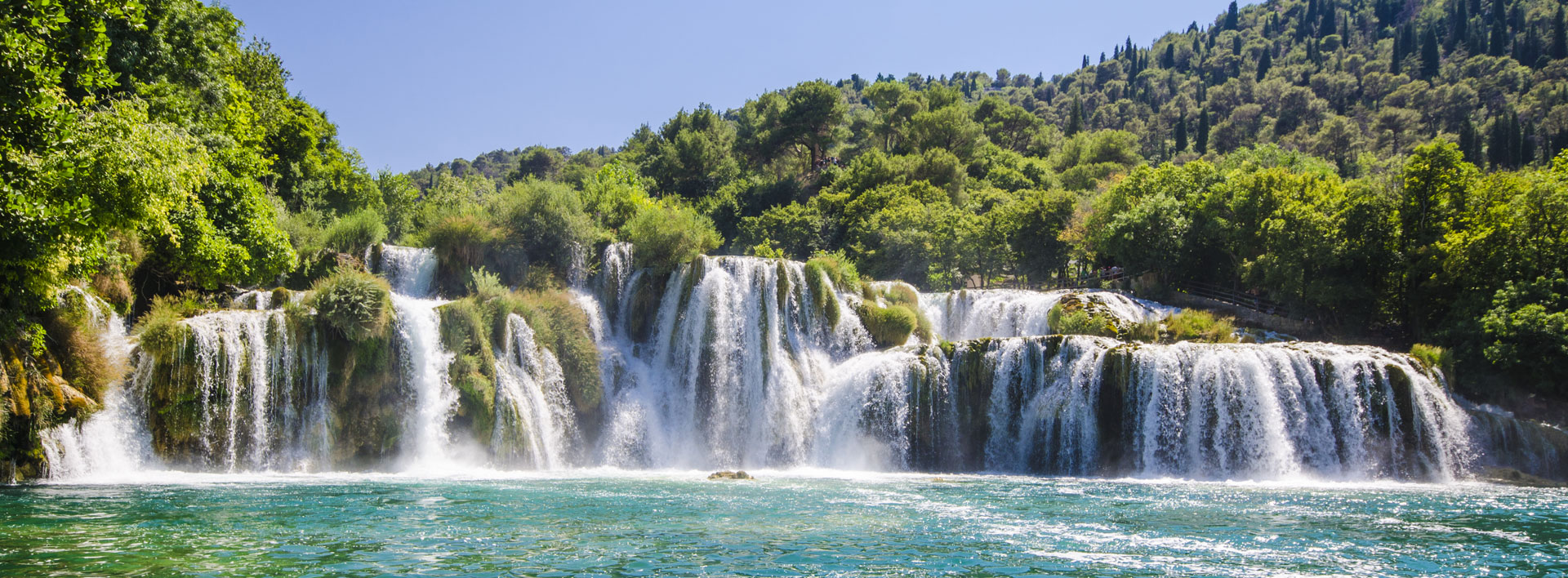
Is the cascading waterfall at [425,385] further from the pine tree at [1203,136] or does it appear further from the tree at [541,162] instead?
the pine tree at [1203,136]

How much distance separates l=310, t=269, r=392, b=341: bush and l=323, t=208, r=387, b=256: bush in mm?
6828

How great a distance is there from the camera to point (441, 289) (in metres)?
30.8

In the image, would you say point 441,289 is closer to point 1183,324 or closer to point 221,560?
point 221,560

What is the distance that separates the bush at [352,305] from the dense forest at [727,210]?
13 centimetres

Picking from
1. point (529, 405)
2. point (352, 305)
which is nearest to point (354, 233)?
point (352, 305)

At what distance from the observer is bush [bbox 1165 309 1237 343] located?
1152 inches

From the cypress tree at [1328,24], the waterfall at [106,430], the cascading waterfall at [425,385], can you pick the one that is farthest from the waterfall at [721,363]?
the cypress tree at [1328,24]

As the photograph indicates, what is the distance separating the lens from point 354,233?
99.1 ft

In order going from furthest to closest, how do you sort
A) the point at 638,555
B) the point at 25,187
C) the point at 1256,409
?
the point at 1256,409, the point at 25,187, the point at 638,555

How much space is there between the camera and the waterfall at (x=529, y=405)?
80.8ft

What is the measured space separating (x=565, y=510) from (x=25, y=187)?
30.5 ft

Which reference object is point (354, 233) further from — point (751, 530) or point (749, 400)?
point (751, 530)

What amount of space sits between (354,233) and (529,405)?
393 inches

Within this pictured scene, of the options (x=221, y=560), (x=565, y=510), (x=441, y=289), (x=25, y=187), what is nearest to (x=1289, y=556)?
(x=565, y=510)
